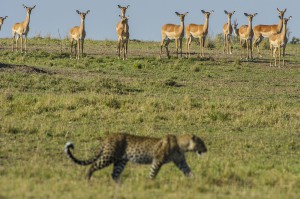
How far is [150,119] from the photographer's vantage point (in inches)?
677

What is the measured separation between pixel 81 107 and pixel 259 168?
7.55 metres

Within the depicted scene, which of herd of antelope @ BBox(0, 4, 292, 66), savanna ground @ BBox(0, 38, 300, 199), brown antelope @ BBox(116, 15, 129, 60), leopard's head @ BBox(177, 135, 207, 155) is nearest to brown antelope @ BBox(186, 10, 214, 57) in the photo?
herd of antelope @ BBox(0, 4, 292, 66)

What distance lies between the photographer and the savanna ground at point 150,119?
10116 millimetres

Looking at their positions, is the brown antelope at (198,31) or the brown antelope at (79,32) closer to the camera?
the brown antelope at (79,32)

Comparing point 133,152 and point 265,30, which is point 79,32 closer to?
point 265,30

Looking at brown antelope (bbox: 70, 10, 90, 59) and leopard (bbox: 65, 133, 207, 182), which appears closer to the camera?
leopard (bbox: 65, 133, 207, 182)

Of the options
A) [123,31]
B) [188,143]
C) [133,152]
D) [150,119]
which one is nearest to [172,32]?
[123,31]

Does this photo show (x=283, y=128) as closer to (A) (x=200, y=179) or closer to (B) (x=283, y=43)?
(A) (x=200, y=179)

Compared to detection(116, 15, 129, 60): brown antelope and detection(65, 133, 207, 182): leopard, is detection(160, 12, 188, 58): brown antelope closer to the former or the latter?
detection(116, 15, 129, 60): brown antelope

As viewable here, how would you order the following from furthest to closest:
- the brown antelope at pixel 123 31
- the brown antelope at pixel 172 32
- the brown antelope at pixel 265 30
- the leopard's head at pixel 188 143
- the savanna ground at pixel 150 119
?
the brown antelope at pixel 265 30 → the brown antelope at pixel 172 32 → the brown antelope at pixel 123 31 → the leopard's head at pixel 188 143 → the savanna ground at pixel 150 119

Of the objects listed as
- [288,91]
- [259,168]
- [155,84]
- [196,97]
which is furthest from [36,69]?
[259,168]

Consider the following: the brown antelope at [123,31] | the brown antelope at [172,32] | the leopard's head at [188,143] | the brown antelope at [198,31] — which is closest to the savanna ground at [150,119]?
the leopard's head at [188,143]

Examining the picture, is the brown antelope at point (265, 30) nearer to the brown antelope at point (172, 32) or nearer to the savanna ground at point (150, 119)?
the savanna ground at point (150, 119)

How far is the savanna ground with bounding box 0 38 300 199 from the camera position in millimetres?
10116
